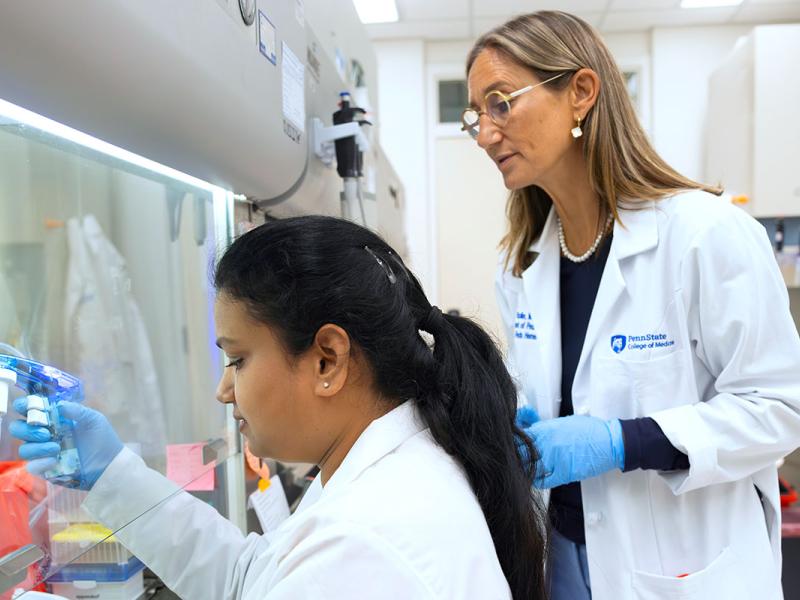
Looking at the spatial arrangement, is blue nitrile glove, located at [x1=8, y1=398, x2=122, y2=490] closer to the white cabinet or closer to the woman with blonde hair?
the woman with blonde hair

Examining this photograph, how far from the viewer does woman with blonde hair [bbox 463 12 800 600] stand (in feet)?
3.17

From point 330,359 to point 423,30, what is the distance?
3636 millimetres

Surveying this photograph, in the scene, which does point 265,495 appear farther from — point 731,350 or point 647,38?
point 647,38

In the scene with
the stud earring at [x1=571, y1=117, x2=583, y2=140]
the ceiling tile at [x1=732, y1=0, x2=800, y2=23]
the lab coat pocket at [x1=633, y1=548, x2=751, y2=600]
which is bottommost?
the lab coat pocket at [x1=633, y1=548, x2=751, y2=600]

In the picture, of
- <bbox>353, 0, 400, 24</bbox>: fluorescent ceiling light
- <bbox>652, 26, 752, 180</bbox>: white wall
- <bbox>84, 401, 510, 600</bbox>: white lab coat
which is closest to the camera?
<bbox>84, 401, 510, 600</bbox>: white lab coat

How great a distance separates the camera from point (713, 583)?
98cm

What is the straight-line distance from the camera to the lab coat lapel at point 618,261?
1.06m

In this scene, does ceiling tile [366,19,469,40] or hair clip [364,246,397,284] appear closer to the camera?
hair clip [364,246,397,284]

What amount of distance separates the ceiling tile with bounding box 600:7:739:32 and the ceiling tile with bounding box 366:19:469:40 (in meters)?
0.87

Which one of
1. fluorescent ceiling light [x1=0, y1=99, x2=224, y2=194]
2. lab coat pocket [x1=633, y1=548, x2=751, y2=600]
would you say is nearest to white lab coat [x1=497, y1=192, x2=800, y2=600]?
lab coat pocket [x1=633, y1=548, x2=751, y2=600]

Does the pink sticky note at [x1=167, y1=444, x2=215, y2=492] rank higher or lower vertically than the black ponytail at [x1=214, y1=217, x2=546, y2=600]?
lower

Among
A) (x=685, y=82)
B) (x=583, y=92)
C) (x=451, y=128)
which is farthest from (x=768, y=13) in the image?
(x=583, y=92)

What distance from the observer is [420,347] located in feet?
2.54

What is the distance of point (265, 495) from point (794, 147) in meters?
3.23
